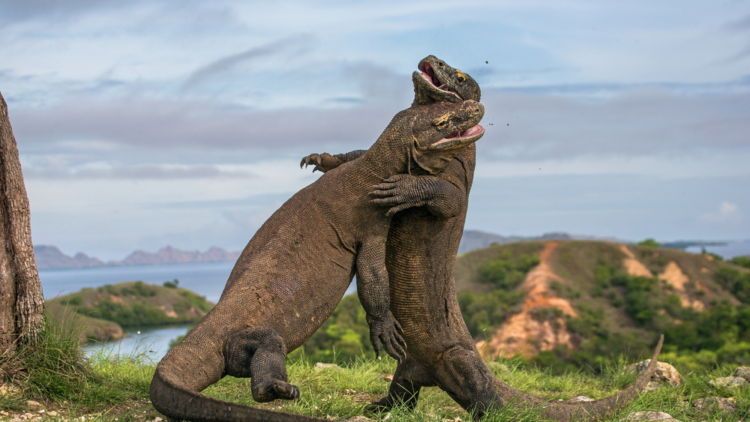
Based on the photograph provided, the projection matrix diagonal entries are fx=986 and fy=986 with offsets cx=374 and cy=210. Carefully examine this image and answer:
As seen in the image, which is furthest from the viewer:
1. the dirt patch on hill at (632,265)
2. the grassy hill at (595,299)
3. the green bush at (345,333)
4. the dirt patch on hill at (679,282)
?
the dirt patch on hill at (632,265)

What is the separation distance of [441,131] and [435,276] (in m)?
1.35

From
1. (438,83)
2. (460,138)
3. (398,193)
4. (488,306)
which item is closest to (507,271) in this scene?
(488,306)

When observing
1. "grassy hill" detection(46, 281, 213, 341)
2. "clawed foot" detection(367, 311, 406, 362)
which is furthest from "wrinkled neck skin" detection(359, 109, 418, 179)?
"grassy hill" detection(46, 281, 213, 341)

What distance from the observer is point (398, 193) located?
7863mm

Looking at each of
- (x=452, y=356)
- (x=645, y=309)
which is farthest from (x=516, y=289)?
(x=452, y=356)

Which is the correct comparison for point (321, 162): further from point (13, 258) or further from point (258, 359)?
point (13, 258)

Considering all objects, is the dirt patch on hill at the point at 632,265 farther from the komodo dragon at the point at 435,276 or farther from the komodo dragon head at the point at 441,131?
the komodo dragon head at the point at 441,131

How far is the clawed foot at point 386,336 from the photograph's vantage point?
795 centimetres

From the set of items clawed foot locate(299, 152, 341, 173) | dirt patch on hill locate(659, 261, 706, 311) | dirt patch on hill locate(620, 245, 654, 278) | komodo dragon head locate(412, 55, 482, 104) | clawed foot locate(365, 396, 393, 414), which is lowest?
dirt patch on hill locate(659, 261, 706, 311)

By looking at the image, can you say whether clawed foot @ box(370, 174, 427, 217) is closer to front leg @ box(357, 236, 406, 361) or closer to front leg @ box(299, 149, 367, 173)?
front leg @ box(357, 236, 406, 361)

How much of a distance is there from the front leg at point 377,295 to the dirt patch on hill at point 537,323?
35258 mm

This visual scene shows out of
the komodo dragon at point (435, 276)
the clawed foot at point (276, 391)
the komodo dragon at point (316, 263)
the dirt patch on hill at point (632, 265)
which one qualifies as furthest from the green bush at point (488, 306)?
the clawed foot at point (276, 391)

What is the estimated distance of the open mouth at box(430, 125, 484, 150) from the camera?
26.5ft

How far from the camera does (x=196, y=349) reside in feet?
24.3
